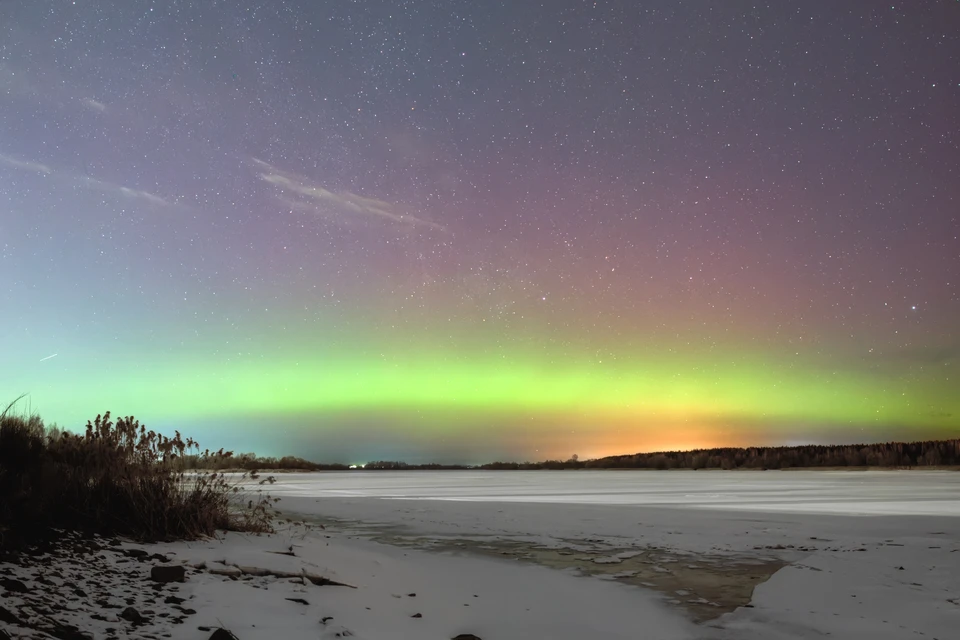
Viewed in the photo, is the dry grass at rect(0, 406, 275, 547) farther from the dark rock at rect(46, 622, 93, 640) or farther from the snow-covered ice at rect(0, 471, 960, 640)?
the dark rock at rect(46, 622, 93, 640)

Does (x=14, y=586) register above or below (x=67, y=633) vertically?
above

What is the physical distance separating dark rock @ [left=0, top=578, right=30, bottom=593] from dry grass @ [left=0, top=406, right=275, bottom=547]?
A: 3.89 ft

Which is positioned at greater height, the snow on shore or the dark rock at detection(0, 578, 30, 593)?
the dark rock at detection(0, 578, 30, 593)

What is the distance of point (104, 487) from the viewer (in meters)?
7.50

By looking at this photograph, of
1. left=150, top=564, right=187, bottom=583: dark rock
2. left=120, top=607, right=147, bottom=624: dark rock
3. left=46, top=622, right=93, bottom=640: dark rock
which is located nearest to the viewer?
left=46, top=622, right=93, bottom=640: dark rock

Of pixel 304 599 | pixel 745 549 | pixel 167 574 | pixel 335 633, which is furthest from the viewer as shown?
pixel 745 549

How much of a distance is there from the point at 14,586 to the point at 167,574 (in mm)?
1058

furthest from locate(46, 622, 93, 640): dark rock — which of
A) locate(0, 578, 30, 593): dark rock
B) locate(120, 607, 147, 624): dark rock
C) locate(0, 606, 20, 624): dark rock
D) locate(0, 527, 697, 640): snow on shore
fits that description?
locate(0, 578, 30, 593): dark rock

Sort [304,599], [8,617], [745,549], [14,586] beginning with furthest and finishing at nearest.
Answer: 1. [745,549]
2. [304,599]
3. [14,586]
4. [8,617]

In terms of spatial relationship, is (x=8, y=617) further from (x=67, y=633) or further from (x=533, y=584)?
(x=533, y=584)

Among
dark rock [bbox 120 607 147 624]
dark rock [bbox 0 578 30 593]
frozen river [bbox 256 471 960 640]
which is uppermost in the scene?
dark rock [bbox 0 578 30 593]

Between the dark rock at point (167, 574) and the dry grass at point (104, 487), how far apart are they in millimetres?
1307

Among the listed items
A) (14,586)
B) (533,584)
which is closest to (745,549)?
(533,584)

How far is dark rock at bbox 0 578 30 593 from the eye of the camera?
4723 millimetres
